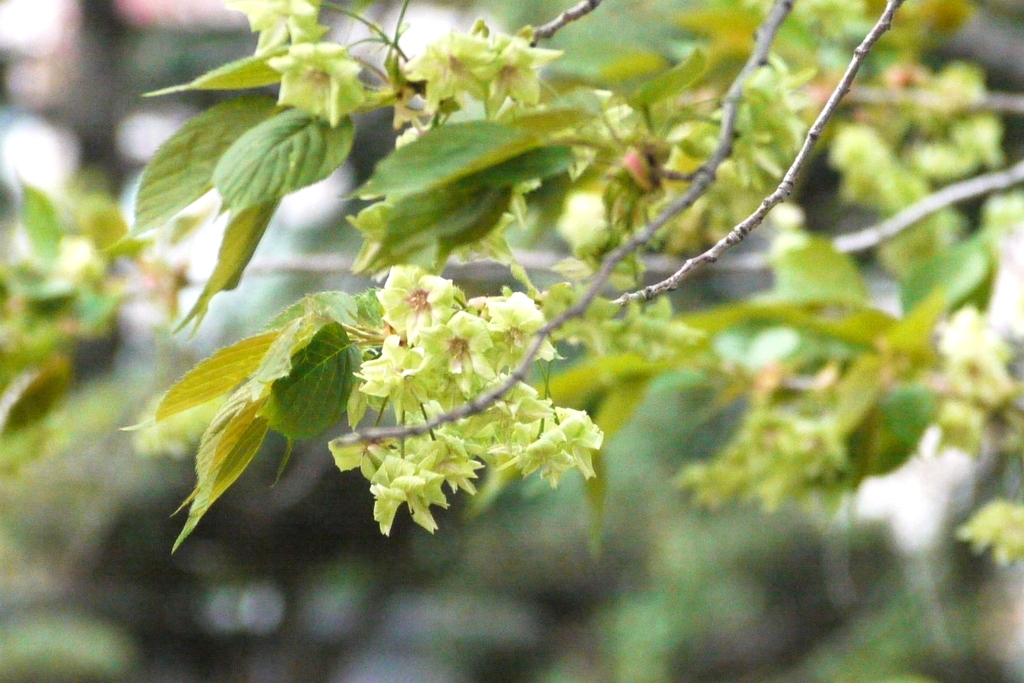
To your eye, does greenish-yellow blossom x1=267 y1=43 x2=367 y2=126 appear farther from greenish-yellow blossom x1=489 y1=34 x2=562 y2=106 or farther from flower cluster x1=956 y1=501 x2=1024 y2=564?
flower cluster x1=956 y1=501 x2=1024 y2=564

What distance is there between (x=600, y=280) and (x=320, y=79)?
135mm

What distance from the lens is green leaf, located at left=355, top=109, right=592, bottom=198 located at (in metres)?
0.32

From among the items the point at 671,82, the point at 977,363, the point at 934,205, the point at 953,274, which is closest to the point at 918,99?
the point at 934,205

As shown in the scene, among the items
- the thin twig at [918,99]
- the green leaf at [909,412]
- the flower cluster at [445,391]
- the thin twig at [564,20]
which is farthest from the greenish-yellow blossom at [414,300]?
the thin twig at [918,99]

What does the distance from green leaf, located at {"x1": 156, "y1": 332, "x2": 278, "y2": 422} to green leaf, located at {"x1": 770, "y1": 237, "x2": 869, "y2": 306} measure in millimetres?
648

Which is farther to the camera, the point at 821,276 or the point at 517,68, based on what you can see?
the point at 821,276

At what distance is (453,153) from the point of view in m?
0.33

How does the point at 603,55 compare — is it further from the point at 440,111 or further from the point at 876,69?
the point at 440,111

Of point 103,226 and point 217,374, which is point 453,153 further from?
point 103,226

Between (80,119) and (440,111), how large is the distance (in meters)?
2.75

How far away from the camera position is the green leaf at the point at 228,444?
1.15ft

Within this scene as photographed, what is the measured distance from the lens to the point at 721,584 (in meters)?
2.26

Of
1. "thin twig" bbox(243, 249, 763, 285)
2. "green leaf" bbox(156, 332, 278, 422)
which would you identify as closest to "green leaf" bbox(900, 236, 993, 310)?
"thin twig" bbox(243, 249, 763, 285)

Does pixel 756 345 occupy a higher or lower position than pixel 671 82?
lower
